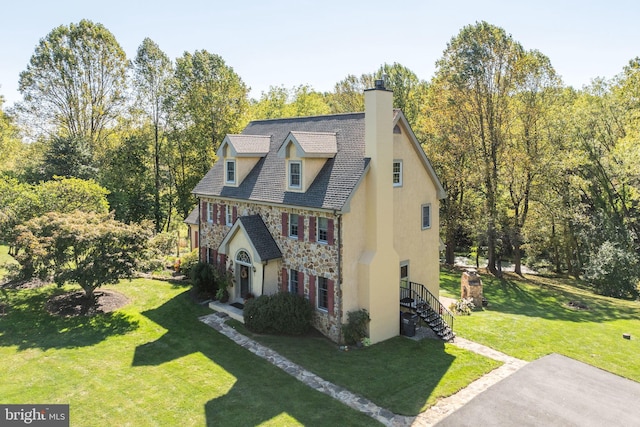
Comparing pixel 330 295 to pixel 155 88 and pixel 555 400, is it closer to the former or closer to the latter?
pixel 555 400

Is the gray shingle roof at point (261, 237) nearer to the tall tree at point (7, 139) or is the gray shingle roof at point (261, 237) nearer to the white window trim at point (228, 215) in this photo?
the white window trim at point (228, 215)

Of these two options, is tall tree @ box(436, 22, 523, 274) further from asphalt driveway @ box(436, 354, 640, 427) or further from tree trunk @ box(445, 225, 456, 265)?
asphalt driveway @ box(436, 354, 640, 427)

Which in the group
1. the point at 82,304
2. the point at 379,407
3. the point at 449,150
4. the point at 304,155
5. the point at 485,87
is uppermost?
the point at 485,87

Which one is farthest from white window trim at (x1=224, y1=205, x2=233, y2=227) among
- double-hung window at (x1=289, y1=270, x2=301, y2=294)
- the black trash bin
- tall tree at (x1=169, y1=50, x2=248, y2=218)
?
tall tree at (x1=169, y1=50, x2=248, y2=218)

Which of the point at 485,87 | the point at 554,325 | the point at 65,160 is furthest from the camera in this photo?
the point at 65,160

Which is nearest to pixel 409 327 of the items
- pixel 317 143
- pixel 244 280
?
pixel 244 280

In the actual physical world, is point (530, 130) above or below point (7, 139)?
below

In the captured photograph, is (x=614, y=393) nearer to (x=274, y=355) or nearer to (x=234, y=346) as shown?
(x=274, y=355)
